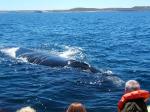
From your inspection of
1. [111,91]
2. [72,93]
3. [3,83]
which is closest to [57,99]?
[72,93]

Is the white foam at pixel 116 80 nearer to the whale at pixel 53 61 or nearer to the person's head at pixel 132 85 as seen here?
the whale at pixel 53 61

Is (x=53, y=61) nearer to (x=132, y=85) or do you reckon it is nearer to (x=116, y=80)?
(x=116, y=80)

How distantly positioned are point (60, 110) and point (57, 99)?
5.10 ft

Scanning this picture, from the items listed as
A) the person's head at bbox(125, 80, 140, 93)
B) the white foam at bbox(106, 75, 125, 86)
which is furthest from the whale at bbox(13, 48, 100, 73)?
the person's head at bbox(125, 80, 140, 93)

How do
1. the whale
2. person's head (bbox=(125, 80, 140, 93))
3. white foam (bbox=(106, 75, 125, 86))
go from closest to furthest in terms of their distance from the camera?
person's head (bbox=(125, 80, 140, 93)), white foam (bbox=(106, 75, 125, 86)), the whale

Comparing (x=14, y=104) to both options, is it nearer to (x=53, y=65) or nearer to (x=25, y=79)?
(x=25, y=79)

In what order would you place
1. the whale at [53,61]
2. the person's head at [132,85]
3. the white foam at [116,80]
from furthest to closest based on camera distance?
1. the whale at [53,61]
2. the white foam at [116,80]
3. the person's head at [132,85]

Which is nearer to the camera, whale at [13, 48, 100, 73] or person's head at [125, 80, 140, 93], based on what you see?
person's head at [125, 80, 140, 93]

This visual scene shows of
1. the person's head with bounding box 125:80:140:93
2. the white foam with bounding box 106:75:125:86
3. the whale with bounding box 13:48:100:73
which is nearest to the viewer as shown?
the person's head with bounding box 125:80:140:93

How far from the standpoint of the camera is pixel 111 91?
59.3 feet

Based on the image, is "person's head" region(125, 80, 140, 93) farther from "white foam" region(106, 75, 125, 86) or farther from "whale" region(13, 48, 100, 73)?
"whale" region(13, 48, 100, 73)

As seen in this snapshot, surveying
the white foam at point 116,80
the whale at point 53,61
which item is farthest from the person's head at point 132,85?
the whale at point 53,61

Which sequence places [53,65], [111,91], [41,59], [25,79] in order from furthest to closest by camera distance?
[41,59] → [53,65] → [25,79] → [111,91]

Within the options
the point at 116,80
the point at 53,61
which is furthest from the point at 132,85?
the point at 53,61
